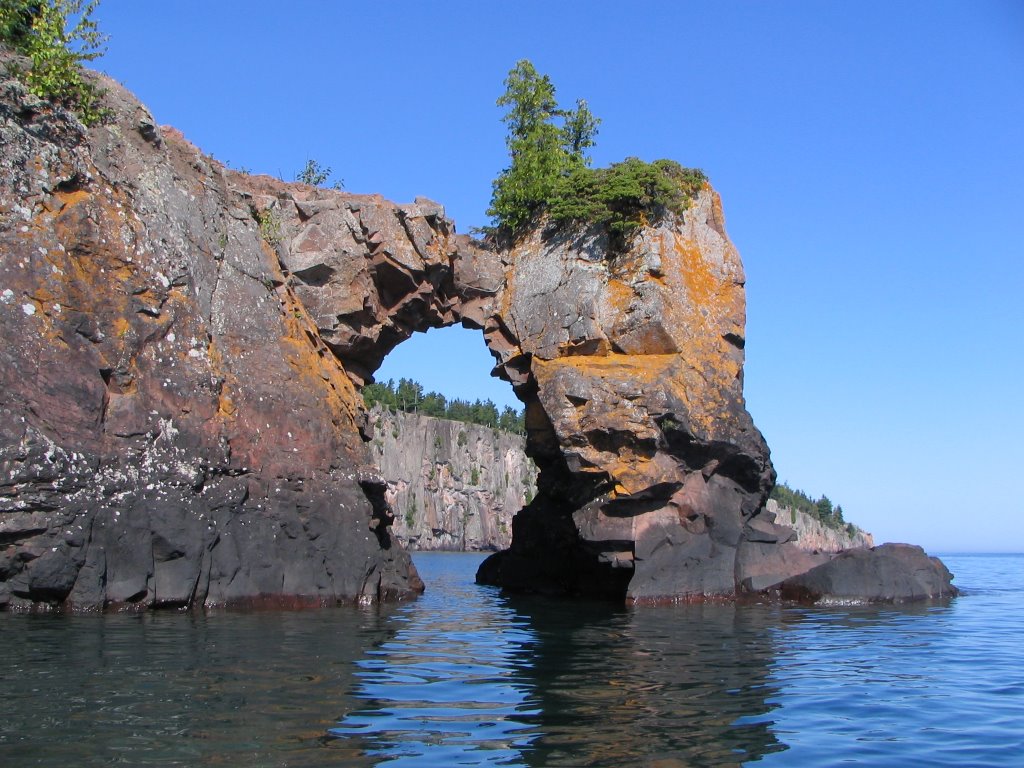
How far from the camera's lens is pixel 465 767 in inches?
328

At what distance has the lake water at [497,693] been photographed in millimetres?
8836

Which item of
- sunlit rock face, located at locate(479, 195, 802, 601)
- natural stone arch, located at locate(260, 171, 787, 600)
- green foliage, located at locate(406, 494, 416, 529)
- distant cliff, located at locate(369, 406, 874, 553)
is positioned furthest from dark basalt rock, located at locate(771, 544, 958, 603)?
green foliage, located at locate(406, 494, 416, 529)

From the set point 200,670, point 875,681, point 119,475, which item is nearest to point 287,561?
point 119,475

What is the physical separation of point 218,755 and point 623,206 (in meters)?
22.9

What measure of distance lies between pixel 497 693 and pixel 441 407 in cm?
10726

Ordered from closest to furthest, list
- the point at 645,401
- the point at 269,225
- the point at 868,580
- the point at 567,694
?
the point at 567,694 → the point at 868,580 → the point at 645,401 → the point at 269,225

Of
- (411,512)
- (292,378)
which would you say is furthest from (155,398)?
(411,512)

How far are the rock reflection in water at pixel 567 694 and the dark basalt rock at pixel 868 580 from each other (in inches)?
238

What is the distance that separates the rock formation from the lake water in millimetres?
2478

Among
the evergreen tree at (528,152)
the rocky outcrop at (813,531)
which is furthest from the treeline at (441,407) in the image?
the evergreen tree at (528,152)

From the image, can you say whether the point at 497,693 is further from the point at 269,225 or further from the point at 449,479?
the point at 449,479

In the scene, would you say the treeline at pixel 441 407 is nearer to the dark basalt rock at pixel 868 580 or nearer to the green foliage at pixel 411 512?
the green foliage at pixel 411 512

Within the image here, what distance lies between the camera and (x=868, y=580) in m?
25.4

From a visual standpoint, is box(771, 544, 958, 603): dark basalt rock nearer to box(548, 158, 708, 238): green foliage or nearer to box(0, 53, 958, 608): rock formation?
box(0, 53, 958, 608): rock formation
